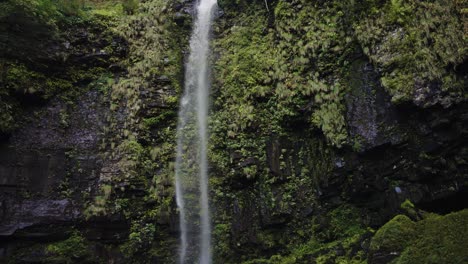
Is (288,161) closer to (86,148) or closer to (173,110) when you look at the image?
(173,110)

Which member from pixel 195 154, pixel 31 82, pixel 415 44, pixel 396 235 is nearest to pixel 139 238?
pixel 195 154

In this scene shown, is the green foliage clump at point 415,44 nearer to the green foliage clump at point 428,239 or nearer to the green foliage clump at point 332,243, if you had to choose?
the green foliage clump at point 332,243

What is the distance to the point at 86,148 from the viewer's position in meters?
10.7

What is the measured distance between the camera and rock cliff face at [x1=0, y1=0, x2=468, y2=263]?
27.8ft

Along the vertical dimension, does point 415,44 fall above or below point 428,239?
above

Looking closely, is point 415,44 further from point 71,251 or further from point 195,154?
point 71,251

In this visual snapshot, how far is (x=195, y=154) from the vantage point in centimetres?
1114

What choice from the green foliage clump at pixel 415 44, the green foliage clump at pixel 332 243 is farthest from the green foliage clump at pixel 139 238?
the green foliage clump at pixel 415 44

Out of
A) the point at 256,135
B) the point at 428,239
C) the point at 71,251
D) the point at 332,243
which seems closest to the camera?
the point at 428,239

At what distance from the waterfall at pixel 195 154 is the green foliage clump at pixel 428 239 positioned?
484cm

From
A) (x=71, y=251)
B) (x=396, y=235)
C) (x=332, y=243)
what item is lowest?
(x=332, y=243)

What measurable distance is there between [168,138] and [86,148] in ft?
7.69

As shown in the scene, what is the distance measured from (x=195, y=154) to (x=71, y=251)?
4.13 metres

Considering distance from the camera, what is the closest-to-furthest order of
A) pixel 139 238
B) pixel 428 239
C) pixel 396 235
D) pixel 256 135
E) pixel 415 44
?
pixel 428 239 → pixel 396 235 → pixel 415 44 → pixel 139 238 → pixel 256 135
